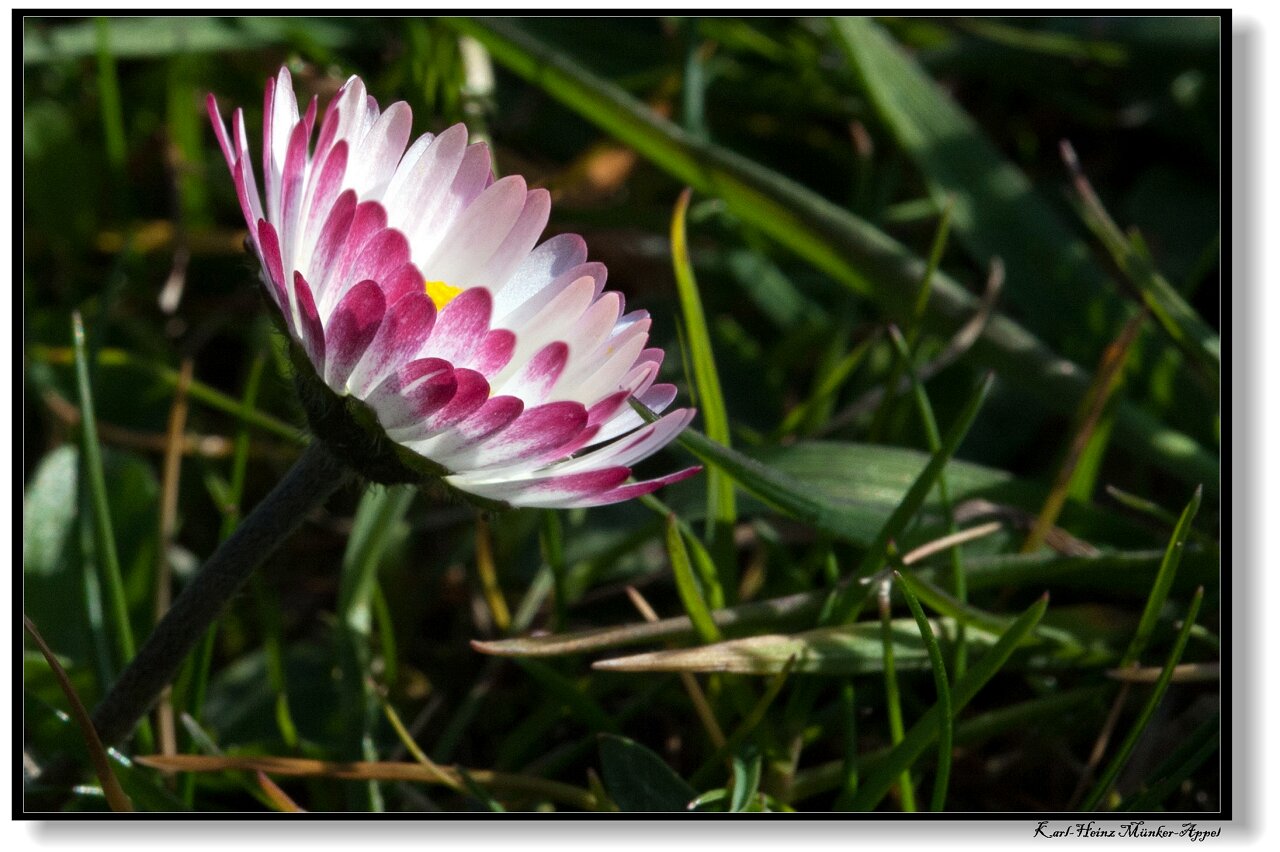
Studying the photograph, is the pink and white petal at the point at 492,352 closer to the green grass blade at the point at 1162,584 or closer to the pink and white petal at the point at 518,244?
the pink and white petal at the point at 518,244

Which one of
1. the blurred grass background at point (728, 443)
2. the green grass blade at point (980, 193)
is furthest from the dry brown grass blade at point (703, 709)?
the green grass blade at point (980, 193)

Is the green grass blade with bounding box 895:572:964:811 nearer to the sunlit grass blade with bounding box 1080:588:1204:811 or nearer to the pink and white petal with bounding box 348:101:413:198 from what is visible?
the sunlit grass blade with bounding box 1080:588:1204:811

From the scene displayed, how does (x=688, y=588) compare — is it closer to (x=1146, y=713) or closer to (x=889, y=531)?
(x=889, y=531)

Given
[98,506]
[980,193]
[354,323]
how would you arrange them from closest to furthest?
1. [354,323]
2. [98,506]
3. [980,193]

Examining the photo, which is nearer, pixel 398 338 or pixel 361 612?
pixel 398 338

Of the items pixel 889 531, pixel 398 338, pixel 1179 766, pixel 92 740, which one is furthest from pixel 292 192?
pixel 1179 766

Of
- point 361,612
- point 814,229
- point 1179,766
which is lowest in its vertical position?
point 1179,766

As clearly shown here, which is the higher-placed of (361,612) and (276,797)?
(361,612)
